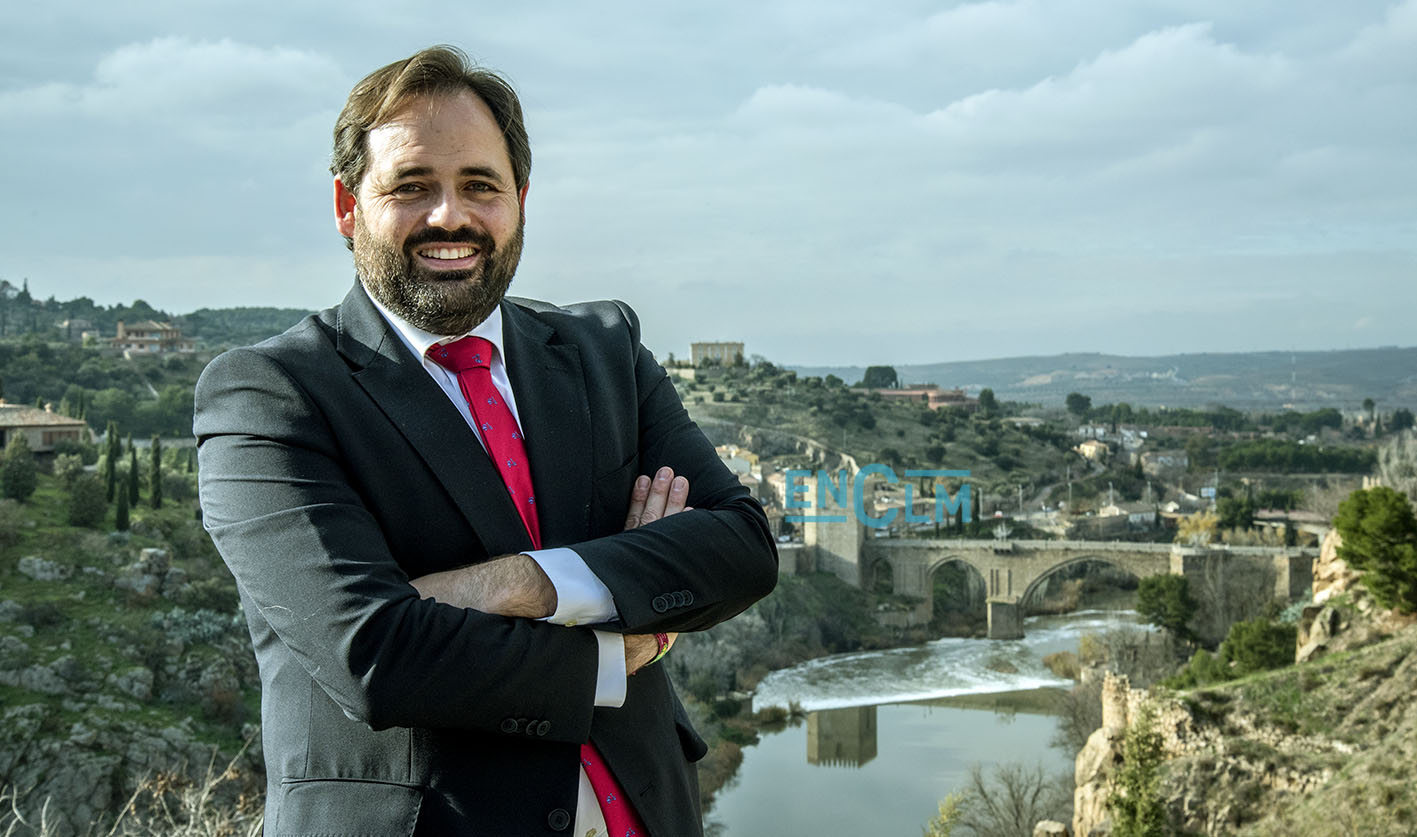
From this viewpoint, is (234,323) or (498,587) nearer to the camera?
(498,587)

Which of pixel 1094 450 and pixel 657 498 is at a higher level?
pixel 657 498

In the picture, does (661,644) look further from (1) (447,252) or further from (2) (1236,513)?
(2) (1236,513)

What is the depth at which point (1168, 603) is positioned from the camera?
20547mm

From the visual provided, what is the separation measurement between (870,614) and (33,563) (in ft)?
52.7

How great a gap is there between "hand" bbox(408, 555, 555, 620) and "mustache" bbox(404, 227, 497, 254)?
0.96 ft

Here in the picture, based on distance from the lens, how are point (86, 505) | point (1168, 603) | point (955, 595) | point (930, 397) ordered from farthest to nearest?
point (930, 397), point (955, 595), point (1168, 603), point (86, 505)

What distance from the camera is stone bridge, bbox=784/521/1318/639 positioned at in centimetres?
2309

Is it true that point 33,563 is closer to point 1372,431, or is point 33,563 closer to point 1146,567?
point 1146,567

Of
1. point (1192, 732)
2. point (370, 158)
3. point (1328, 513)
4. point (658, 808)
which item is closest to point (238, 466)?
point (370, 158)

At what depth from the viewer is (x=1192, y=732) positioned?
8.55 metres

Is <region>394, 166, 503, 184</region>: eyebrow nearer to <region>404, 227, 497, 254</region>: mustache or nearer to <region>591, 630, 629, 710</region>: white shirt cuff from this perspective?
<region>404, 227, 497, 254</region>: mustache

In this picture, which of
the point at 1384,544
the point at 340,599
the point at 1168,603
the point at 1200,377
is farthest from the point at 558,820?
the point at 1200,377

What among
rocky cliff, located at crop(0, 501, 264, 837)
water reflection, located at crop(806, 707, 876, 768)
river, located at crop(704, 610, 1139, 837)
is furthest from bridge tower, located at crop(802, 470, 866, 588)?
rocky cliff, located at crop(0, 501, 264, 837)

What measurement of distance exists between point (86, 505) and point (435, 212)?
18164 millimetres
